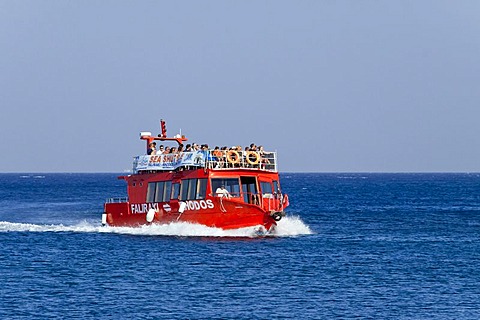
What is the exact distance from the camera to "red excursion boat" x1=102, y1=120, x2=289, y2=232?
1954 inches

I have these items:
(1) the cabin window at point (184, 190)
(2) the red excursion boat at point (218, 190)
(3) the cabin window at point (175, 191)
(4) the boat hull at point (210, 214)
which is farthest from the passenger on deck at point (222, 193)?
(3) the cabin window at point (175, 191)

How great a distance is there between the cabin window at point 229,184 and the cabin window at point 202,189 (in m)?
0.51

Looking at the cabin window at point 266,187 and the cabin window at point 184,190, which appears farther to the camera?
the cabin window at point 184,190

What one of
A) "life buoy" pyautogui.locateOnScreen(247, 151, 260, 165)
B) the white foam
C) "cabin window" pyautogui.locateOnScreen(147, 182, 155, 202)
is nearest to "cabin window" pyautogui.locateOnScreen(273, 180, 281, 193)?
"life buoy" pyautogui.locateOnScreen(247, 151, 260, 165)

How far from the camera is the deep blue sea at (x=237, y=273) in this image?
32562mm

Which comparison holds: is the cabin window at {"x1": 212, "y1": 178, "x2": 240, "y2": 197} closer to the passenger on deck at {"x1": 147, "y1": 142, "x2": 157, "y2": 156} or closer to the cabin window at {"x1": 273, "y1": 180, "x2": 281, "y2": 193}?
the cabin window at {"x1": 273, "y1": 180, "x2": 281, "y2": 193}

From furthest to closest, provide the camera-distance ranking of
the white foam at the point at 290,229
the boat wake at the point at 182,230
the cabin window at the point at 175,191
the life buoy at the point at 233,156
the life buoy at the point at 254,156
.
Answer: the white foam at the point at 290,229 < the cabin window at the point at 175,191 < the life buoy at the point at 254,156 < the boat wake at the point at 182,230 < the life buoy at the point at 233,156

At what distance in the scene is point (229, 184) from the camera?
50.3 m

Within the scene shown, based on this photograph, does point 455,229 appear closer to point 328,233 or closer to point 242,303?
point 328,233

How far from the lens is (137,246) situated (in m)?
48.8

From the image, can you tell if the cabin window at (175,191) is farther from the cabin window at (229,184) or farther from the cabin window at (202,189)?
the cabin window at (229,184)

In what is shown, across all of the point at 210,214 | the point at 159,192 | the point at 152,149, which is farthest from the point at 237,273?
the point at 152,149

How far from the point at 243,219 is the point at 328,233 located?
32.5 ft

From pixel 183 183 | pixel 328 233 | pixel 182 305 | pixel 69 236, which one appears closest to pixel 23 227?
pixel 69 236
